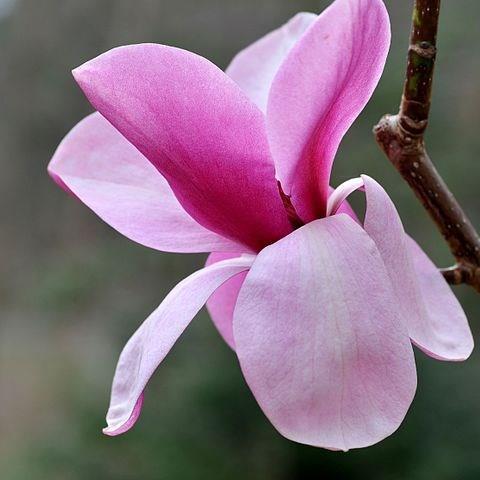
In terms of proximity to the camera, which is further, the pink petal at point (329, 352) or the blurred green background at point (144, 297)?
the blurred green background at point (144, 297)

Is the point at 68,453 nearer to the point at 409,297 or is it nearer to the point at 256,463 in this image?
the point at 256,463

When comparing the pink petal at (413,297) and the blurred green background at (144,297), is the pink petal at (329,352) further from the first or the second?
the blurred green background at (144,297)

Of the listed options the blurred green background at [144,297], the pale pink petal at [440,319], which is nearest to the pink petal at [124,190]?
the pale pink petal at [440,319]

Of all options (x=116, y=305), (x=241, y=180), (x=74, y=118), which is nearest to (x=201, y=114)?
(x=241, y=180)

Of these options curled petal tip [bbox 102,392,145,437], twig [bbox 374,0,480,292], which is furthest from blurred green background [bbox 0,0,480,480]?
curled petal tip [bbox 102,392,145,437]

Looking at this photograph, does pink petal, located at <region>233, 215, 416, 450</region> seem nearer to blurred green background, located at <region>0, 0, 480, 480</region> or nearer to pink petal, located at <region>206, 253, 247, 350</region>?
pink petal, located at <region>206, 253, 247, 350</region>

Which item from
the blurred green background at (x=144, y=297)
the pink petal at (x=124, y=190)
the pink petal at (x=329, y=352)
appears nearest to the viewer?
the pink petal at (x=329, y=352)

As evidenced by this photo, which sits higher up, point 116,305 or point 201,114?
point 201,114
